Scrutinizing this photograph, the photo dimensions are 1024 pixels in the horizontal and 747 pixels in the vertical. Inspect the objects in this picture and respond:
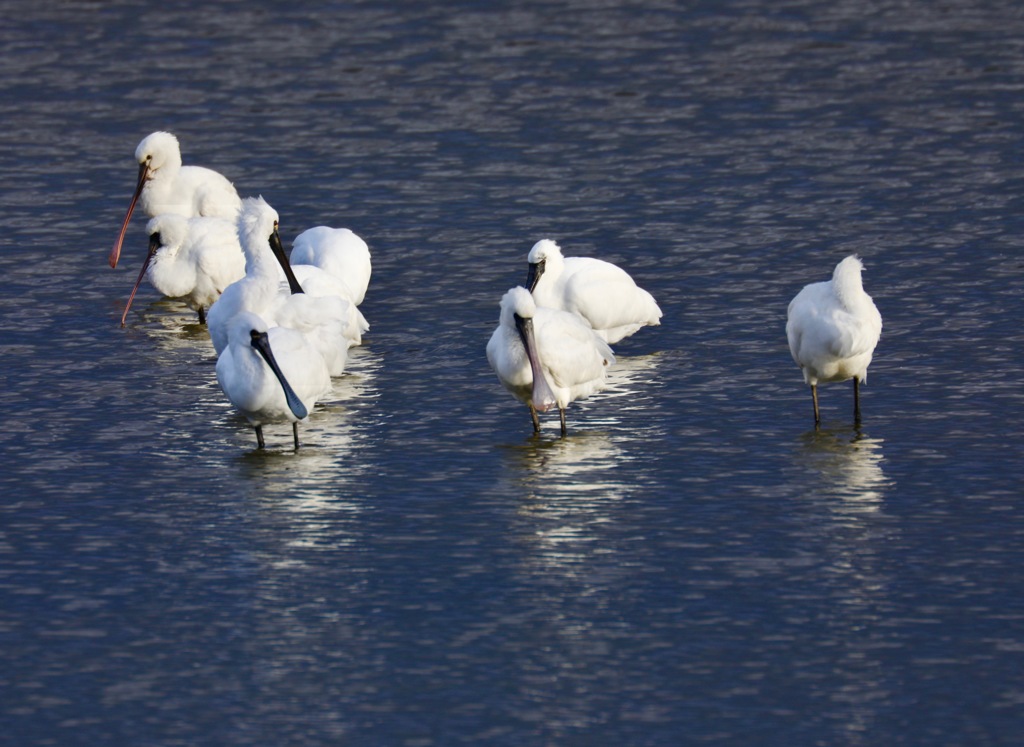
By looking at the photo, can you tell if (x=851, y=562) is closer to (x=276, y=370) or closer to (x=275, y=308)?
(x=276, y=370)

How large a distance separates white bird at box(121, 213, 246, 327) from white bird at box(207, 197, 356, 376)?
147 cm

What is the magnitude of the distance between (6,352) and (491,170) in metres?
5.49

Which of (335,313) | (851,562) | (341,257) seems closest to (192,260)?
(341,257)

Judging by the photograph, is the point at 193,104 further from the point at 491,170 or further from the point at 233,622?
the point at 233,622

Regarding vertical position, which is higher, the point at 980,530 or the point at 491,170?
the point at 491,170

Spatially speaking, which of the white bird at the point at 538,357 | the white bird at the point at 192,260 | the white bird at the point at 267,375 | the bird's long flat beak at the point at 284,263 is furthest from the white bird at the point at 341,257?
the white bird at the point at 538,357

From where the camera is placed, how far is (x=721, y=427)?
11.0 meters

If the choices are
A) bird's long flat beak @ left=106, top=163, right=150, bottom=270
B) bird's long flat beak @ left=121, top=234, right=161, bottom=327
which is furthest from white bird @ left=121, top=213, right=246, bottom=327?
bird's long flat beak @ left=106, top=163, right=150, bottom=270

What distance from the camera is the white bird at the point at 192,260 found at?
14.1m

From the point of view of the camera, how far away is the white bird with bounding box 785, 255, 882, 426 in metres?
10.8

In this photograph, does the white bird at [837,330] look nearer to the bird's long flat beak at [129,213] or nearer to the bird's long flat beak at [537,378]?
the bird's long flat beak at [537,378]

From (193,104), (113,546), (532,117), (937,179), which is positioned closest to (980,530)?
(113,546)

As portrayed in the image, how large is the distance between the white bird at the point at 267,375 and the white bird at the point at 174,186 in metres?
4.53

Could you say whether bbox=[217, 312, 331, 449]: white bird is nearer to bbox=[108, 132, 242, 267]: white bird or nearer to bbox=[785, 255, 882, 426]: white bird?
bbox=[785, 255, 882, 426]: white bird
